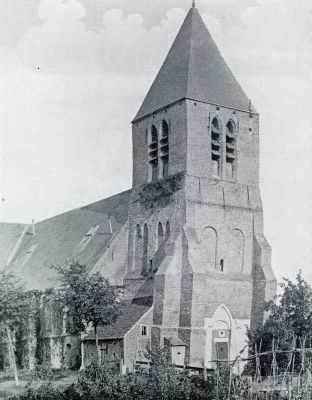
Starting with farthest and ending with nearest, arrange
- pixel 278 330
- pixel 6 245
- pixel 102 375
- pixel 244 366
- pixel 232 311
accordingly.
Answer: pixel 6 245 < pixel 232 311 < pixel 244 366 < pixel 278 330 < pixel 102 375

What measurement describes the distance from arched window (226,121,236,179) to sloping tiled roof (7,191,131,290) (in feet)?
26.9

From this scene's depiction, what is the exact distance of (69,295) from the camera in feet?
123

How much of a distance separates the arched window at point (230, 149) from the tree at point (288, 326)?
32.4 feet

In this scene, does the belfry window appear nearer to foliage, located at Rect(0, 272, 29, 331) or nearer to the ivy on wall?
the ivy on wall

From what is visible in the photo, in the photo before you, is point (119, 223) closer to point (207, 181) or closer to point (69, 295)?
point (207, 181)

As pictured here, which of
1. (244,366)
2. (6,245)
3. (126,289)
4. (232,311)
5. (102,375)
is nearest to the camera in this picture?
(102,375)

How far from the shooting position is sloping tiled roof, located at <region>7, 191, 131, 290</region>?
158 feet

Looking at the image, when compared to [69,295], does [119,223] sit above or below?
above

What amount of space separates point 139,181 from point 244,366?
1501 centimetres

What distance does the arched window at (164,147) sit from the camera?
44.7 metres

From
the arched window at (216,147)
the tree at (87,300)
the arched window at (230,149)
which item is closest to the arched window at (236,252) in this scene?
the arched window at (230,149)

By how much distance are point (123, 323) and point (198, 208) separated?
8.53m

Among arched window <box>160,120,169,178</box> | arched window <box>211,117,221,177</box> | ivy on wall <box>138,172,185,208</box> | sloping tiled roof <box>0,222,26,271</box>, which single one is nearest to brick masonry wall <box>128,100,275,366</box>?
arched window <box>211,117,221,177</box>

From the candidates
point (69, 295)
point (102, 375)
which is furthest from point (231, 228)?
point (102, 375)
